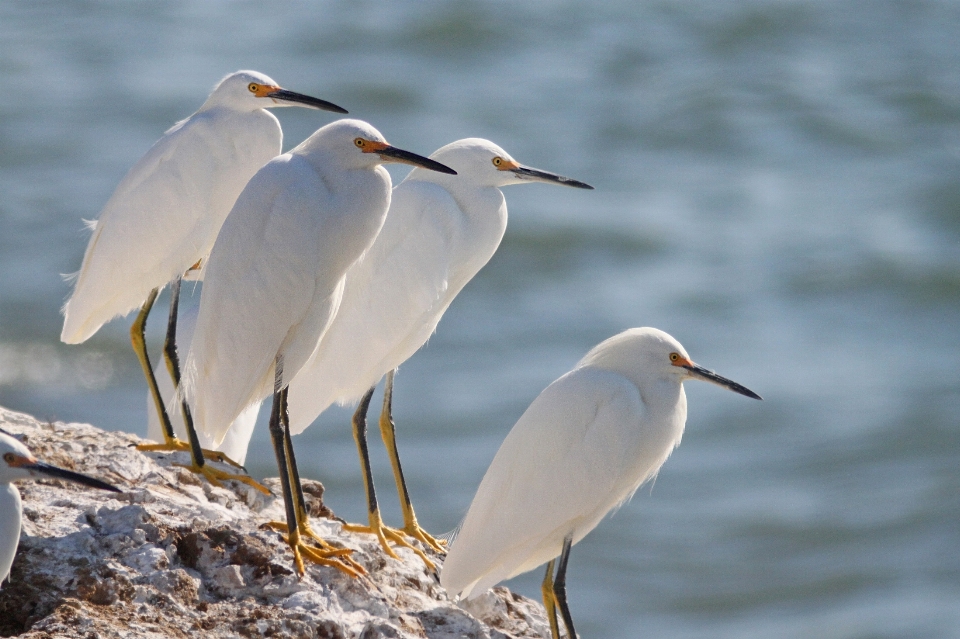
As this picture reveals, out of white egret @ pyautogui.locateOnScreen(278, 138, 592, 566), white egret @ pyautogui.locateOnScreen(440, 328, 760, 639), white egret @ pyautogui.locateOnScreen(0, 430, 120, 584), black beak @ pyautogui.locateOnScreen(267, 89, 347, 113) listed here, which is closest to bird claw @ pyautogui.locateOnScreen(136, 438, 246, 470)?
white egret @ pyautogui.locateOnScreen(278, 138, 592, 566)

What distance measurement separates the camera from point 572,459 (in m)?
4.79

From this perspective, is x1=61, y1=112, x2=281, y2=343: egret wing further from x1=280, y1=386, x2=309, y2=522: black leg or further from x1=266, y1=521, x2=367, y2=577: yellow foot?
x1=266, y1=521, x2=367, y2=577: yellow foot

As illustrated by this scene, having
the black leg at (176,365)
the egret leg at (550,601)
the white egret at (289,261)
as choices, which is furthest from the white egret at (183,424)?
the egret leg at (550,601)

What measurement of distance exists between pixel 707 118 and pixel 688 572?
10122mm

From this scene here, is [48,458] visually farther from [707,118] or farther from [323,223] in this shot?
[707,118]

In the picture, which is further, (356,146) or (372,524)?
(372,524)

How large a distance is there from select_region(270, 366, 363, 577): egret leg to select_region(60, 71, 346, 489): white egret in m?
0.67

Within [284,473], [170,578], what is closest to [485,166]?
[284,473]

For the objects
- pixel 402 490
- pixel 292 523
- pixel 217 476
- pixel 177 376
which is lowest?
pixel 402 490

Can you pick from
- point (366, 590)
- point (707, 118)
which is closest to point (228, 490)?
point (366, 590)

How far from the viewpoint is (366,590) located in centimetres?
437

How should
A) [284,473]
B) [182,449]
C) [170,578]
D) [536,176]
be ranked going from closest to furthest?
[170,578], [284,473], [182,449], [536,176]

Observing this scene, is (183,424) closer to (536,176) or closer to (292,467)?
(292,467)

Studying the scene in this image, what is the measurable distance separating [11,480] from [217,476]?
1.71m
